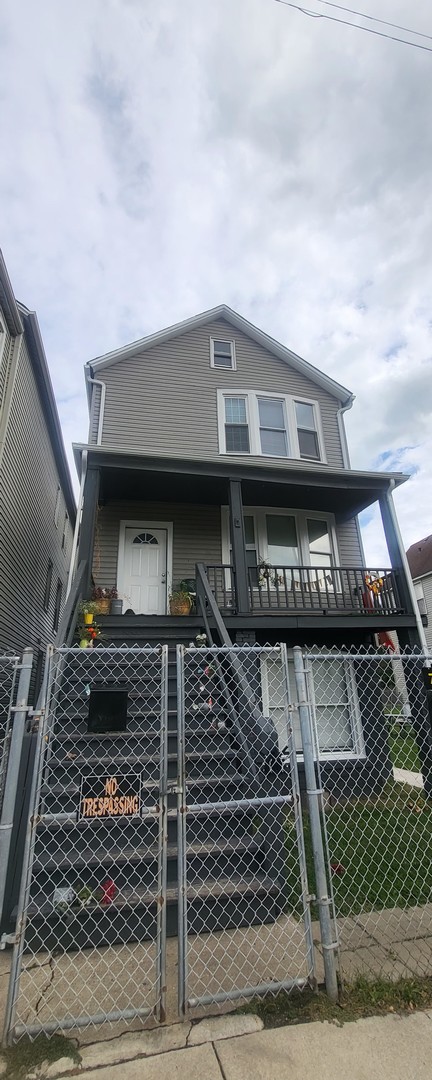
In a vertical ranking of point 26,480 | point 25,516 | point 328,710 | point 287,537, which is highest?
point 26,480

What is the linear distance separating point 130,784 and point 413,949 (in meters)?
2.07

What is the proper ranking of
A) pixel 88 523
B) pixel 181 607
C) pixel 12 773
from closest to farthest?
pixel 12 773 < pixel 88 523 < pixel 181 607

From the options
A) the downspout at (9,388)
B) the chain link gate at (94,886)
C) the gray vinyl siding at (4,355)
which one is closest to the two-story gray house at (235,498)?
the downspout at (9,388)

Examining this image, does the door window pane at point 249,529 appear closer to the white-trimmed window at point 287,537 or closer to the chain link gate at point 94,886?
the white-trimmed window at point 287,537

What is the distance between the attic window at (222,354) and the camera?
10.1 m

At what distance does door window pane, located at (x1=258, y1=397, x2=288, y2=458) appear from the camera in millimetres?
9498

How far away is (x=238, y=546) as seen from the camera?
6.94 meters

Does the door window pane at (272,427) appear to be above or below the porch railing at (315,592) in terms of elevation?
above

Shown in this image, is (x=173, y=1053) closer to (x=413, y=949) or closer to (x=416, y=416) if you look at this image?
(x=413, y=949)

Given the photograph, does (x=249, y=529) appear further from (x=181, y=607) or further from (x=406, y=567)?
(x=406, y=567)

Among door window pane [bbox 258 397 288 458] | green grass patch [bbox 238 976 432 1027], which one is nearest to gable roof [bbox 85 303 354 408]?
door window pane [bbox 258 397 288 458]

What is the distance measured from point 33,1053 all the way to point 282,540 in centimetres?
770

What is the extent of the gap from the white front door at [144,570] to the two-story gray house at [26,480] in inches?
79.7

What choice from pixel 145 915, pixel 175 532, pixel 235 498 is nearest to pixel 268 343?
pixel 235 498
